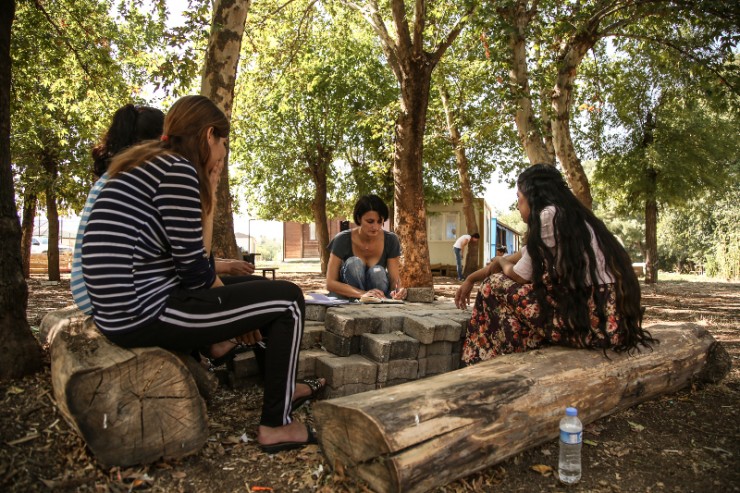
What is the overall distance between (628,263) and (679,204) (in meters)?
17.0

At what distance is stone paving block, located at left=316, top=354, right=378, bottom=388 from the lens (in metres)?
3.43

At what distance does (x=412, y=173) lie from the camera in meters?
9.50

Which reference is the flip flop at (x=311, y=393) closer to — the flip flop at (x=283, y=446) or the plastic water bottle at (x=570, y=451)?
the flip flop at (x=283, y=446)

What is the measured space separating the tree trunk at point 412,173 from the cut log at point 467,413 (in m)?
6.29

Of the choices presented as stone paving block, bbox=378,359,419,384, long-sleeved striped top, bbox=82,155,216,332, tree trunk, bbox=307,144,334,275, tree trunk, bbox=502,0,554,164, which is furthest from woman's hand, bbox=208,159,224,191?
tree trunk, bbox=307,144,334,275

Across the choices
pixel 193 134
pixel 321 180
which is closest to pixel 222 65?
pixel 193 134

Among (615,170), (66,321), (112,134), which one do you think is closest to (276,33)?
(112,134)

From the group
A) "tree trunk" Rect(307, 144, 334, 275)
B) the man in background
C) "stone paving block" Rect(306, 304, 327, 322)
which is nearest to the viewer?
"stone paving block" Rect(306, 304, 327, 322)

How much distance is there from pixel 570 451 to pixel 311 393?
5.13 feet

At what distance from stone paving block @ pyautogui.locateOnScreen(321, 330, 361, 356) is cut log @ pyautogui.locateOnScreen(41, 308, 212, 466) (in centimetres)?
128

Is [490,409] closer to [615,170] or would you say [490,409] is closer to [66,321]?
[66,321]

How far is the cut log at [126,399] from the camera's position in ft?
7.68

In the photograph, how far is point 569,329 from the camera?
10.8 ft

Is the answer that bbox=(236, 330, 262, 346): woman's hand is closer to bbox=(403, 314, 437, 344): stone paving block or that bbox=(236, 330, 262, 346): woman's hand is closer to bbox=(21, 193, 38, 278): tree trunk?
bbox=(403, 314, 437, 344): stone paving block
